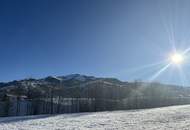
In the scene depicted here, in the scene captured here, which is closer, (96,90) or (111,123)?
(111,123)

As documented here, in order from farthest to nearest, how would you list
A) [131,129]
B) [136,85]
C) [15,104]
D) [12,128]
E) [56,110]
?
[136,85]
[56,110]
[15,104]
[12,128]
[131,129]

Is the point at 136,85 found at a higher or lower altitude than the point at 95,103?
higher

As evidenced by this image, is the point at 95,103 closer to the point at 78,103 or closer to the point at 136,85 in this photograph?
the point at 78,103

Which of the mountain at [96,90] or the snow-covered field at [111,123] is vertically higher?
the mountain at [96,90]

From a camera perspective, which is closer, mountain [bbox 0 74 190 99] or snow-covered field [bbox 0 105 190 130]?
snow-covered field [bbox 0 105 190 130]

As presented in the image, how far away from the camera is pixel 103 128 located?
45.2 ft

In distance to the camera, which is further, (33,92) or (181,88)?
(181,88)

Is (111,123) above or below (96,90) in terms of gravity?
below

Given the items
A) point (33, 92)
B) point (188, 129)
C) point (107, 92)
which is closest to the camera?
point (188, 129)

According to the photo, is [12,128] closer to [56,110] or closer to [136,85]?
[56,110]

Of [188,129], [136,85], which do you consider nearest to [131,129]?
[188,129]

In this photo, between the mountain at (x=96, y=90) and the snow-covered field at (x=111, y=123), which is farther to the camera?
the mountain at (x=96, y=90)

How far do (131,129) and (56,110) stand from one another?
20.3m

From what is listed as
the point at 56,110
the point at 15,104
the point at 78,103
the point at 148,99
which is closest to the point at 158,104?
the point at 148,99
